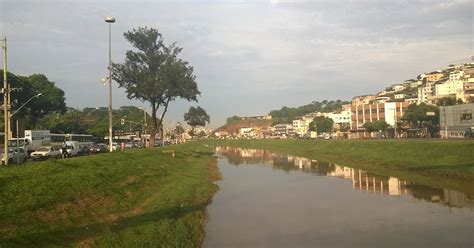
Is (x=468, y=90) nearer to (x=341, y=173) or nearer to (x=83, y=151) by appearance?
(x=341, y=173)

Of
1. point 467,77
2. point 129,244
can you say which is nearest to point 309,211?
point 129,244

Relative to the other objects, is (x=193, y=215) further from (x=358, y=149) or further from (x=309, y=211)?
(x=358, y=149)

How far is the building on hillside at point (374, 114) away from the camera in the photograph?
13688 cm

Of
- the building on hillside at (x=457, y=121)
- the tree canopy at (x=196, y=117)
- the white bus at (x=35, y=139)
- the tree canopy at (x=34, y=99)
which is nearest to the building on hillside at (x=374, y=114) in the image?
the building on hillside at (x=457, y=121)

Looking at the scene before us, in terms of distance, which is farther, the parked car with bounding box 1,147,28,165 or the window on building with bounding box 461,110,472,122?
the window on building with bounding box 461,110,472,122

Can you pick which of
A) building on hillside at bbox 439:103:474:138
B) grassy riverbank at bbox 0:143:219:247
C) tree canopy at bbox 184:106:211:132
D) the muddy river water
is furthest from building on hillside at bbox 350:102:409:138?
grassy riverbank at bbox 0:143:219:247

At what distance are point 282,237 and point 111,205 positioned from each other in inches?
343

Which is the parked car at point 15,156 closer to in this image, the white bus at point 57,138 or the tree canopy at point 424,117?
the white bus at point 57,138

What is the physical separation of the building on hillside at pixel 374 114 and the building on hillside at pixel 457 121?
28815mm

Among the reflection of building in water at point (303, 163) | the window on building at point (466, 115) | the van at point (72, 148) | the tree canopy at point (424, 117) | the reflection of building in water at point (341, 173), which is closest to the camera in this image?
the reflection of building in water at point (341, 173)

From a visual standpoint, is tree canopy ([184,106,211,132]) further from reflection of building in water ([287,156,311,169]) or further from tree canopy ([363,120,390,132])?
reflection of building in water ([287,156,311,169])

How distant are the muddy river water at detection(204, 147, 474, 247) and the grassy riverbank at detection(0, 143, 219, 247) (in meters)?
1.87

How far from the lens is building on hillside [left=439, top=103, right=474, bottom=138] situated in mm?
89244

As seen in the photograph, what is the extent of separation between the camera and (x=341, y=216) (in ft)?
79.2
